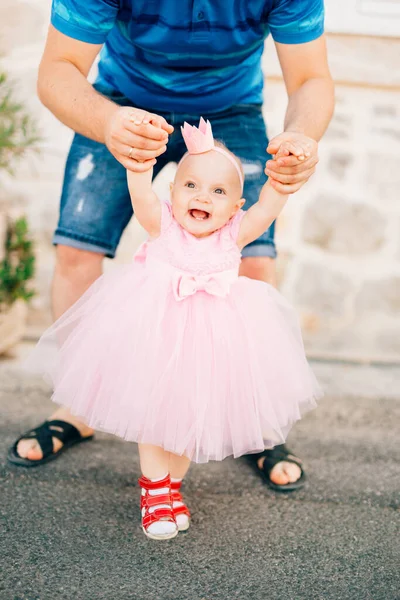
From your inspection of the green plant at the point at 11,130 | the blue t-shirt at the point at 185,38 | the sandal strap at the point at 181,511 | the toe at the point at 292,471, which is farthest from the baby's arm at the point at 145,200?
the green plant at the point at 11,130

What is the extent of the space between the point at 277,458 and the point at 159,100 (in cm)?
101

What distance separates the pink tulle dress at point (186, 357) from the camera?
145cm

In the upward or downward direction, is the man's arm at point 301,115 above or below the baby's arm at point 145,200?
above

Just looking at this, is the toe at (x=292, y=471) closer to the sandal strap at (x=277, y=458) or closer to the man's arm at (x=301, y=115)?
the sandal strap at (x=277, y=458)

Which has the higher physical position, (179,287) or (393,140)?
(179,287)

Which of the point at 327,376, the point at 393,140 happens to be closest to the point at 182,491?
the point at 327,376

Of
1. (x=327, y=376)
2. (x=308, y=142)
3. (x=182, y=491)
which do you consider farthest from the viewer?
(x=327, y=376)

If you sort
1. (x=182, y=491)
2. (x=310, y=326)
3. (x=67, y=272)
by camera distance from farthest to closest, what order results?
(x=310, y=326)
(x=67, y=272)
(x=182, y=491)

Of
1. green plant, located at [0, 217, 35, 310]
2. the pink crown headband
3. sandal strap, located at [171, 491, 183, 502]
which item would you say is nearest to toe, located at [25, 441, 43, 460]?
sandal strap, located at [171, 491, 183, 502]

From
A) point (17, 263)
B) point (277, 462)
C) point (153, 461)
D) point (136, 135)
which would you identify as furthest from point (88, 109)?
point (17, 263)

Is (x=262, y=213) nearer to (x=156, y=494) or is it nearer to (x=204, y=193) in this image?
(x=204, y=193)

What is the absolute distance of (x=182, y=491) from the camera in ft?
5.87

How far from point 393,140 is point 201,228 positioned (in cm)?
179

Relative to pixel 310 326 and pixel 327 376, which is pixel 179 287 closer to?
pixel 327 376
